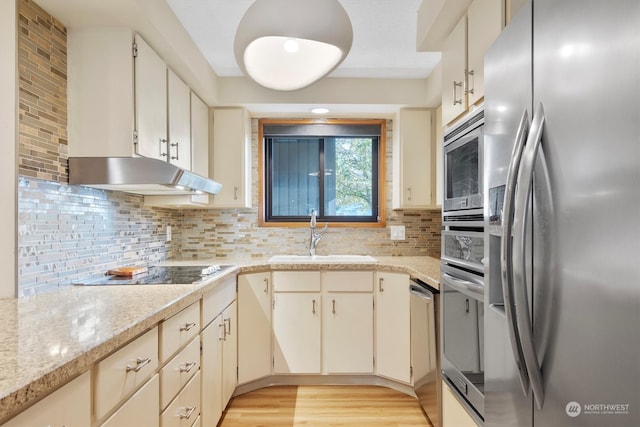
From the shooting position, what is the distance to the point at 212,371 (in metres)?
2.04

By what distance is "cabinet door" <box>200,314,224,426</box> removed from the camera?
6.22ft

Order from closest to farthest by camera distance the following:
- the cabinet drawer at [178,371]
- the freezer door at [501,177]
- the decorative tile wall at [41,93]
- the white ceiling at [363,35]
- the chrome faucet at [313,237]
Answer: the freezer door at [501,177] → the cabinet drawer at [178,371] → the decorative tile wall at [41,93] → the white ceiling at [363,35] → the chrome faucet at [313,237]

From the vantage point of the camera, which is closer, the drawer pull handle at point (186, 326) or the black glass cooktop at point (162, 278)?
the drawer pull handle at point (186, 326)

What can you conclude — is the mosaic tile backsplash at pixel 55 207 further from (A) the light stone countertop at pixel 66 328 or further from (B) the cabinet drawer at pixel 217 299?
(B) the cabinet drawer at pixel 217 299

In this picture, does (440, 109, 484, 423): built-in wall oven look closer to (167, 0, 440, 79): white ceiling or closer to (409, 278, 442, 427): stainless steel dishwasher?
(409, 278, 442, 427): stainless steel dishwasher

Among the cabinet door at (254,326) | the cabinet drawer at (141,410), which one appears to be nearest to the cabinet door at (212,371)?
the cabinet door at (254,326)

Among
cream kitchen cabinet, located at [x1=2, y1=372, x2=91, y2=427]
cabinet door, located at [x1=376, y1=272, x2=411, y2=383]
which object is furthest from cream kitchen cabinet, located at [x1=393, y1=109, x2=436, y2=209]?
cream kitchen cabinet, located at [x1=2, y1=372, x2=91, y2=427]

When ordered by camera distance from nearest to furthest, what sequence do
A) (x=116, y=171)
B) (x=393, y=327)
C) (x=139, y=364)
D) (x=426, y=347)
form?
(x=139, y=364) < (x=116, y=171) < (x=426, y=347) < (x=393, y=327)

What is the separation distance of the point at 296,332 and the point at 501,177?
2064 millimetres

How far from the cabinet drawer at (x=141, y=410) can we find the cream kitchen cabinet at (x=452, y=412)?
45.2 inches

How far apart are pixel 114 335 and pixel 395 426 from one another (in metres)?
1.86

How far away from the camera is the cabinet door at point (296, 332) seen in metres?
2.73

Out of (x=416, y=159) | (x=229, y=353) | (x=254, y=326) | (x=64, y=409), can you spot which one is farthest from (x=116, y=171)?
(x=416, y=159)

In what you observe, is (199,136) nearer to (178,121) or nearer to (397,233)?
(178,121)
